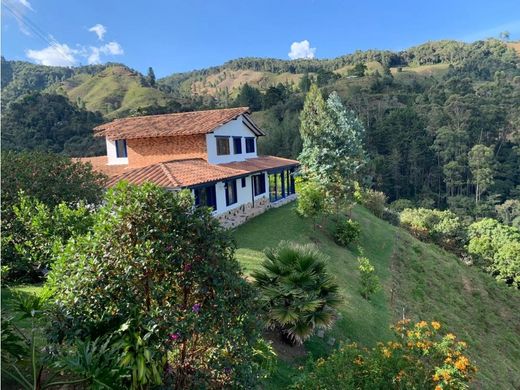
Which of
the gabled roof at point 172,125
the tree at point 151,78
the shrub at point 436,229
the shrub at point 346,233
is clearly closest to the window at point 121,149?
the gabled roof at point 172,125

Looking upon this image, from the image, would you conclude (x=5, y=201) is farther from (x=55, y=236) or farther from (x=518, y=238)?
(x=518, y=238)

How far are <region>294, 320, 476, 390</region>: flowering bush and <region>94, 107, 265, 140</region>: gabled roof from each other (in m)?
18.0

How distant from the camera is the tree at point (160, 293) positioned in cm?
541

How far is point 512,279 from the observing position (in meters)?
30.1

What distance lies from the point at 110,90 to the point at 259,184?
11512 centimetres

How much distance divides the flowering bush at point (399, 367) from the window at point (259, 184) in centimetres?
2057

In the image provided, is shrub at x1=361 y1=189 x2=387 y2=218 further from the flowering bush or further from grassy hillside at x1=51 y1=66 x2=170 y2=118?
grassy hillside at x1=51 y1=66 x2=170 y2=118

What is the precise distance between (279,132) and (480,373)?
174 feet

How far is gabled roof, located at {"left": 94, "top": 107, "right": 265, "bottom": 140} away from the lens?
952 inches

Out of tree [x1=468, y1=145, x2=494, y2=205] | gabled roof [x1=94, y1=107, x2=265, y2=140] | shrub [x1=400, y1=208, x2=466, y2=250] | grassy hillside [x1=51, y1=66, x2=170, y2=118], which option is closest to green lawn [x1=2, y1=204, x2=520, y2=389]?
shrub [x1=400, y1=208, x2=466, y2=250]

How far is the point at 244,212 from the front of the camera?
24.7m

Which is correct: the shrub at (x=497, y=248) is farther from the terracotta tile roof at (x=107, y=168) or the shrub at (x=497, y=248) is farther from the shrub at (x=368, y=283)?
the terracotta tile roof at (x=107, y=168)

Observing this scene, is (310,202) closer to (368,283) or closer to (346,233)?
(346,233)

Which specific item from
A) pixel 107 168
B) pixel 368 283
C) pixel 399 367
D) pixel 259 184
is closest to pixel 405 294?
pixel 368 283
